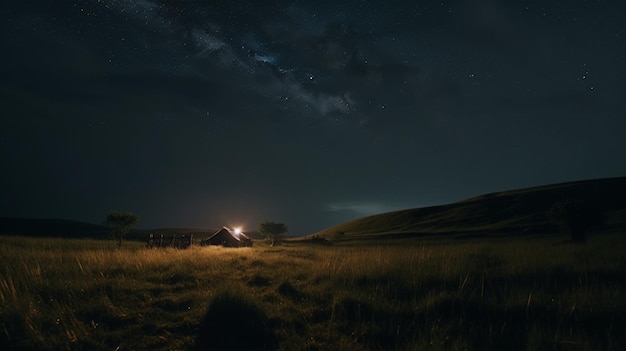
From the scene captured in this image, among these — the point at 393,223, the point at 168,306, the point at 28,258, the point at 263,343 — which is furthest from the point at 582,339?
the point at 393,223

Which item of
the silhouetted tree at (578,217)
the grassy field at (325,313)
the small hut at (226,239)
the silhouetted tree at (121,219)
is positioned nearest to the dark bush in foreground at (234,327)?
the grassy field at (325,313)

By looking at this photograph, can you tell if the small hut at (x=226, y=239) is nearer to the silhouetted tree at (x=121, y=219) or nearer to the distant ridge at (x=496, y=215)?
the silhouetted tree at (x=121, y=219)

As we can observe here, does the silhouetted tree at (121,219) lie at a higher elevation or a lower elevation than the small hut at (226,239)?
higher

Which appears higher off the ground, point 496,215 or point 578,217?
point 496,215

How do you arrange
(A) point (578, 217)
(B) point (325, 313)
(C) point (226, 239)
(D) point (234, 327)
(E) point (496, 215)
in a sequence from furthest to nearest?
(E) point (496, 215) < (C) point (226, 239) < (A) point (578, 217) < (B) point (325, 313) < (D) point (234, 327)

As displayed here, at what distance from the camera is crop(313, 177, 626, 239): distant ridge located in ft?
232

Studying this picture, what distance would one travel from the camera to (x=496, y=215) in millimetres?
88438

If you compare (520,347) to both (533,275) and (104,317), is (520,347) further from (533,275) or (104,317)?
(104,317)

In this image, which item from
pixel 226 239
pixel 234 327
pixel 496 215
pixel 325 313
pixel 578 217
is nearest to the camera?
pixel 234 327

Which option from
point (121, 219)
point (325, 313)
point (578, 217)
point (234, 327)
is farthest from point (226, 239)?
point (234, 327)

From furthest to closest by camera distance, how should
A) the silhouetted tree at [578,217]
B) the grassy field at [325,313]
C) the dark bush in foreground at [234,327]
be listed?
the silhouetted tree at [578,217], the dark bush in foreground at [234,327], the grassy field at [325,313]

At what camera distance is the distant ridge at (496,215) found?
70.6m

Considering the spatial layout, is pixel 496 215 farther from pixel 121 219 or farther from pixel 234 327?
pixel 234 327

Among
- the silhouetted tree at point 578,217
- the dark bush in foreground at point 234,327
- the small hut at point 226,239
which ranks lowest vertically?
the small hut at point 226,239
